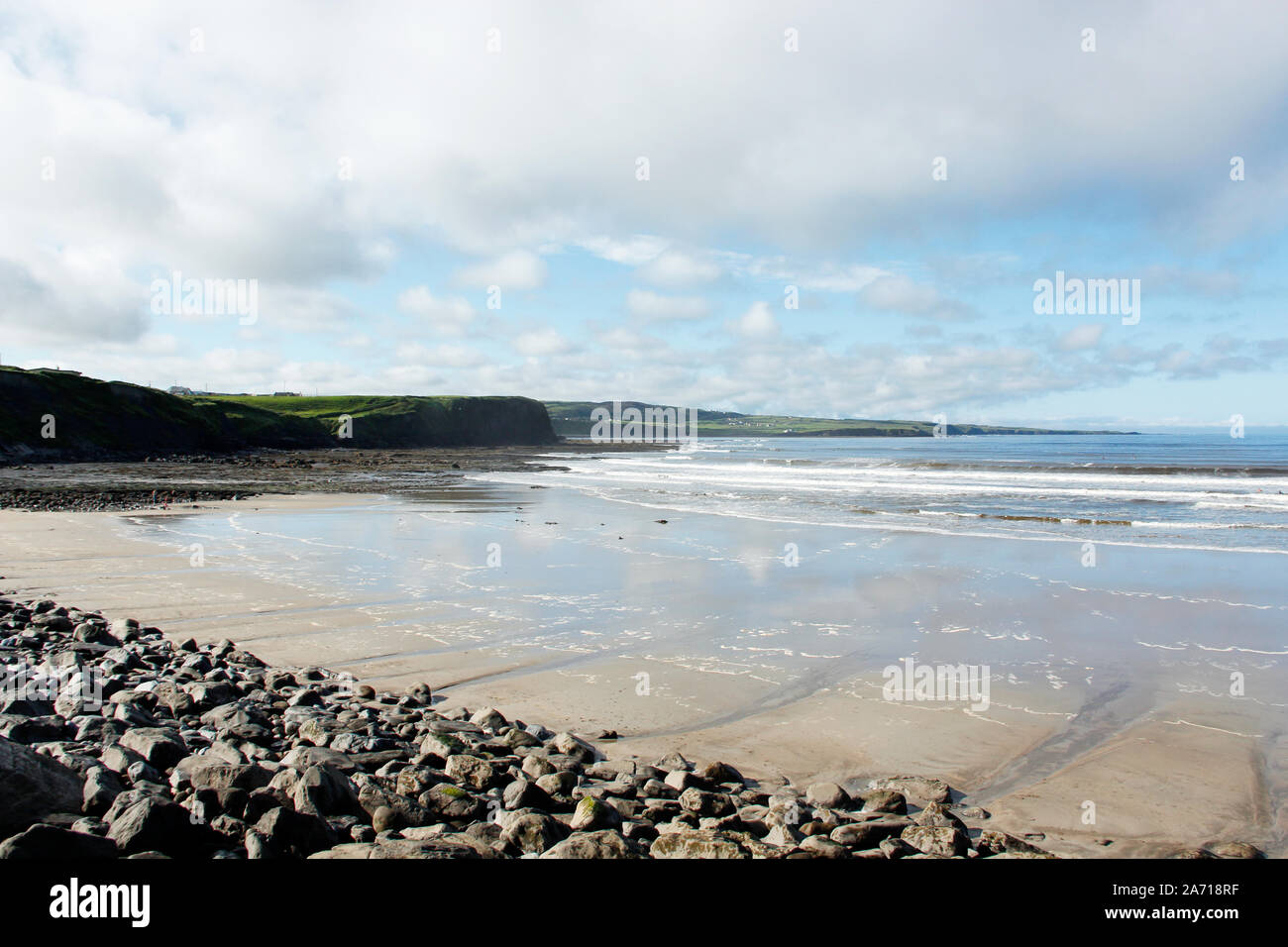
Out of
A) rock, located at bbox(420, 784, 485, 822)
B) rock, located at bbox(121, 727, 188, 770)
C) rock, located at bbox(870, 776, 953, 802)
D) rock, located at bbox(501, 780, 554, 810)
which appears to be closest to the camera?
rock, located at bbox(420, 784, 485, 822)

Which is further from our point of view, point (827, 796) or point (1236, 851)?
point (827, 796)

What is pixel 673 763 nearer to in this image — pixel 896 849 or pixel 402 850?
pixel 896 849

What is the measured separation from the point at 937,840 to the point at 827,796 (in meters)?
0.99

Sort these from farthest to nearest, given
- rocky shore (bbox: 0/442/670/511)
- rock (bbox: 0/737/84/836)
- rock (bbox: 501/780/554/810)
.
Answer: rocky shore (bbox: 0/442/670/511)
rock (bbox: 501/780/554/810)
rock (bbox: 0/737/84/836)

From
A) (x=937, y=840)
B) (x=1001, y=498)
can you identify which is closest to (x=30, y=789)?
(x=937, y=840)

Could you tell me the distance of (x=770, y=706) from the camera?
8.00 m

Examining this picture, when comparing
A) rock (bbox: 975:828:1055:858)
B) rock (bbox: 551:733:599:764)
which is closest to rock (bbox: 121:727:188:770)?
rock (bbox: 551:733:599:764)

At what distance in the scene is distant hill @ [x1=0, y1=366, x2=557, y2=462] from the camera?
59969mm

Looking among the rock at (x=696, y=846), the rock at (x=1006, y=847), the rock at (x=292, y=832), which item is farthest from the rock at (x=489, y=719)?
the rock at (x=1006, y=847)

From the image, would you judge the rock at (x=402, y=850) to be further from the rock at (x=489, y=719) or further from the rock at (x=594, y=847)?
the rock at (x=489, y=719)

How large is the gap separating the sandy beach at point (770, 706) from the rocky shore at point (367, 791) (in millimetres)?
635

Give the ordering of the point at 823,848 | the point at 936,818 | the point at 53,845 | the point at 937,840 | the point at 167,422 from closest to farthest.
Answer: the point at 53,845 → the point at 823,848 → the point at 937,840 → the point at 936,818 → the point at 167,422

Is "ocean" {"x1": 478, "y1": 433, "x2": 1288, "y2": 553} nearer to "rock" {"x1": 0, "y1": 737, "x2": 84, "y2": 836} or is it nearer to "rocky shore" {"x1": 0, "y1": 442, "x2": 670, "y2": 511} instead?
"rocky shore" {"x1": 0, "y1": 442, "x2": 670, "y2": 511}
